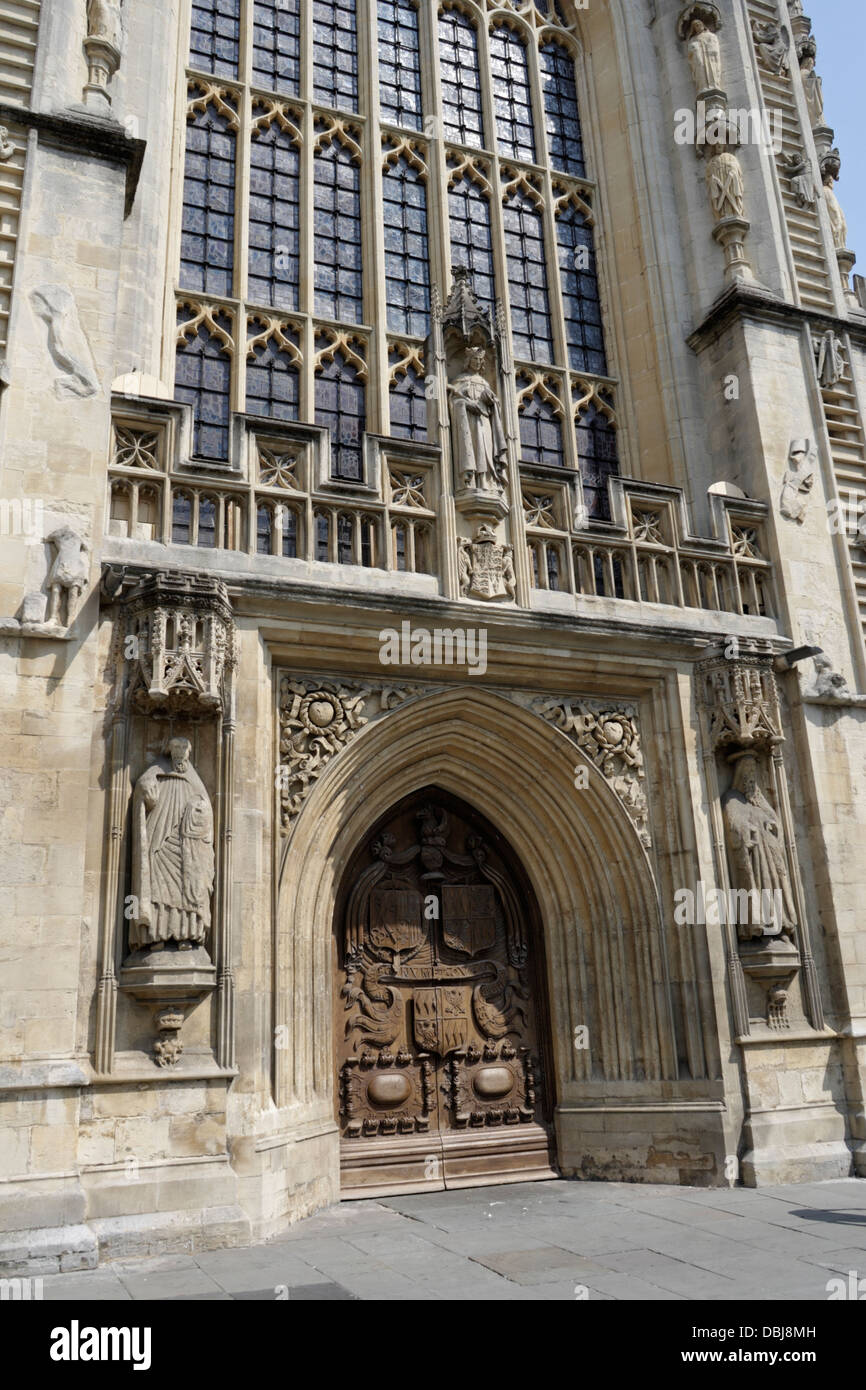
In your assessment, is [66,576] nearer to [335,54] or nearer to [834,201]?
[335,54]

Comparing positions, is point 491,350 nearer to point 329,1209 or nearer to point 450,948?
point 450,948

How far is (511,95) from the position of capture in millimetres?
14703

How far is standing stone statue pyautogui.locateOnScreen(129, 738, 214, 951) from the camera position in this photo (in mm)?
7973

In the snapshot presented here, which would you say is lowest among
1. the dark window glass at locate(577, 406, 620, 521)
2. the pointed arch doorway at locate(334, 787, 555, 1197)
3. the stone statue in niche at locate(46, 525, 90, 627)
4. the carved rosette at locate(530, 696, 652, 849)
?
the pointed arch doorway at locate(334, 787, 555, 1197)

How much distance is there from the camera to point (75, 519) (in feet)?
27.8

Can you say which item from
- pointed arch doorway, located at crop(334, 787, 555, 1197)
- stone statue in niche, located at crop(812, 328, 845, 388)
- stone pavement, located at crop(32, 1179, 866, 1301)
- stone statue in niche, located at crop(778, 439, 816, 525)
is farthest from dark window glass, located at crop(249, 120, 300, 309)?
stone pavement, located at crop(32, 1179, 866, 1301)

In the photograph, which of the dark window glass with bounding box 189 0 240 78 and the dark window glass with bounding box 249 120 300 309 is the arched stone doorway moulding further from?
the dark window glass with bounding box 189 0 240 78

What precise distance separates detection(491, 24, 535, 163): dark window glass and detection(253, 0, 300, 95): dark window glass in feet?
9.06

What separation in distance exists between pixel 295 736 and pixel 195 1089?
2994 mm

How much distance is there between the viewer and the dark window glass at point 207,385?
37.4 feet

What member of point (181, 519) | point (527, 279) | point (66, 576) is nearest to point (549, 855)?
point (181, 519)

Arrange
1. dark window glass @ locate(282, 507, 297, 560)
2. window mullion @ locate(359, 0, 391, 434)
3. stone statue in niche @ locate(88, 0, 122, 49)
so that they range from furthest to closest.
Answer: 1. window mullion @ locate(359, 0, 391, 434)
2. stone statue in niche @ locate(88, 0, 122, 49)
3. dark window glass @ locate(282, 507, 297, 560)

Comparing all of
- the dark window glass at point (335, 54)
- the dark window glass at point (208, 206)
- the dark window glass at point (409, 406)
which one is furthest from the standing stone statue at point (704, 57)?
the dark window glass at point (208, 206)

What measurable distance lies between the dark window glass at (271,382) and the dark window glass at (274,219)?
22.3 inches
